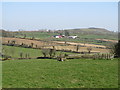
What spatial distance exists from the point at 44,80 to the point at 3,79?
119 inches

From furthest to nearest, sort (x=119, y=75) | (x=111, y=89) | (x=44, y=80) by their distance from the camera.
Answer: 1. (x=119, y=75)
2. (x=44, y=80)
3. (x=111, y=89)

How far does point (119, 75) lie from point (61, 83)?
4.70 metres

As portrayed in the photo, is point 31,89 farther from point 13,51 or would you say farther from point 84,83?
point 13,51

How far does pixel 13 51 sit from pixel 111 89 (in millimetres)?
59949

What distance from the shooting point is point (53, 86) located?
1148 cm

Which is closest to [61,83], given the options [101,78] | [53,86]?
[53,86]

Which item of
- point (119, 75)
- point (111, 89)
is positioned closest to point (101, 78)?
point (119, 75)

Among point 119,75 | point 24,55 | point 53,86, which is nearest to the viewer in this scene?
point 53,86

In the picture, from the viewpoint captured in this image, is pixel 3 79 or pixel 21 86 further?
pixel 3 79

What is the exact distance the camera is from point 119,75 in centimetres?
1405

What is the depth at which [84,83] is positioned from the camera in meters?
12.0

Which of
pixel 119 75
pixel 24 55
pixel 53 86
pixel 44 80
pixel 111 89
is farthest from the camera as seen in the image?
pixel 24 55

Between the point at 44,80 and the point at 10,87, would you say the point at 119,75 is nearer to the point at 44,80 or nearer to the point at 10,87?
the point at 44,80

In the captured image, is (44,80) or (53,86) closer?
(53,86)
